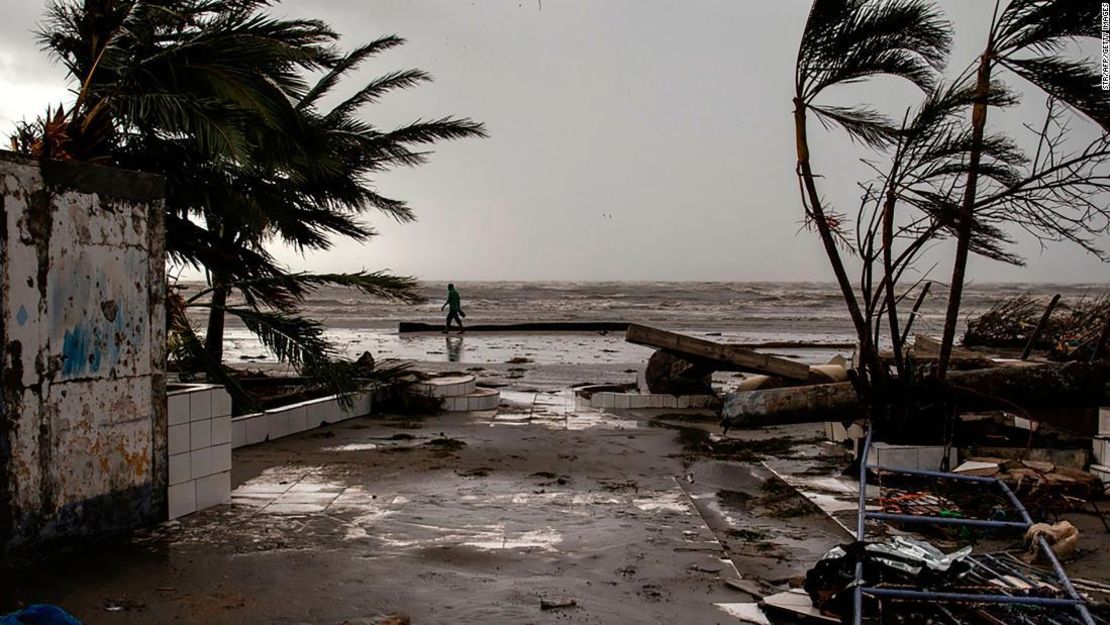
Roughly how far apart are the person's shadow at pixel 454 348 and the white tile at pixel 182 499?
1391cm

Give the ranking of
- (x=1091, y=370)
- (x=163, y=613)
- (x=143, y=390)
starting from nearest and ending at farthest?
(x=163, y=613) < (x=143, y=390) < (x=1091, y=370)

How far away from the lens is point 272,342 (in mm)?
8344

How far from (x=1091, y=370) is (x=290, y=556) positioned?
7110mm

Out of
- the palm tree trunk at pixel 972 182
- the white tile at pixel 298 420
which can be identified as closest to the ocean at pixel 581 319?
the white tile at pixel 298 420

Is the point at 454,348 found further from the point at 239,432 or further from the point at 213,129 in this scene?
the point at 213,129

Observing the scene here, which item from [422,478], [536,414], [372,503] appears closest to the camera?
[372,503]

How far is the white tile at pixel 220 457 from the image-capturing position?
628 centimetres

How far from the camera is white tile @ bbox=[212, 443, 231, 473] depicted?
628cm

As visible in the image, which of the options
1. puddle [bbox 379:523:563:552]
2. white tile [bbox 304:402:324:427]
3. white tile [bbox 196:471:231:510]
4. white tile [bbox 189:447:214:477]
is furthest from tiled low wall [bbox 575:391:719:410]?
white tile [bbox 189:447:214:477]

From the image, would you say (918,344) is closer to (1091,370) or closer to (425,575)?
(1091,370)

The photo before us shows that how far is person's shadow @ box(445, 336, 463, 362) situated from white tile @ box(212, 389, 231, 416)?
1371cm

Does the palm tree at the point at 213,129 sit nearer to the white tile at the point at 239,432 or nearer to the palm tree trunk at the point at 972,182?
the white tile at the point at 239,432

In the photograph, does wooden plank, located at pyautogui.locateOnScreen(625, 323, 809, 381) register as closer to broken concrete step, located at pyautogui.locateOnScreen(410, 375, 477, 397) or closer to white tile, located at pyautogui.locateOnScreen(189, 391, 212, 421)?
broken concrete step, located at pyautogui.locateOnScreen(410, 375, 477, 397)

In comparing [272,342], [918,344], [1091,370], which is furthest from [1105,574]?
[918,344]
